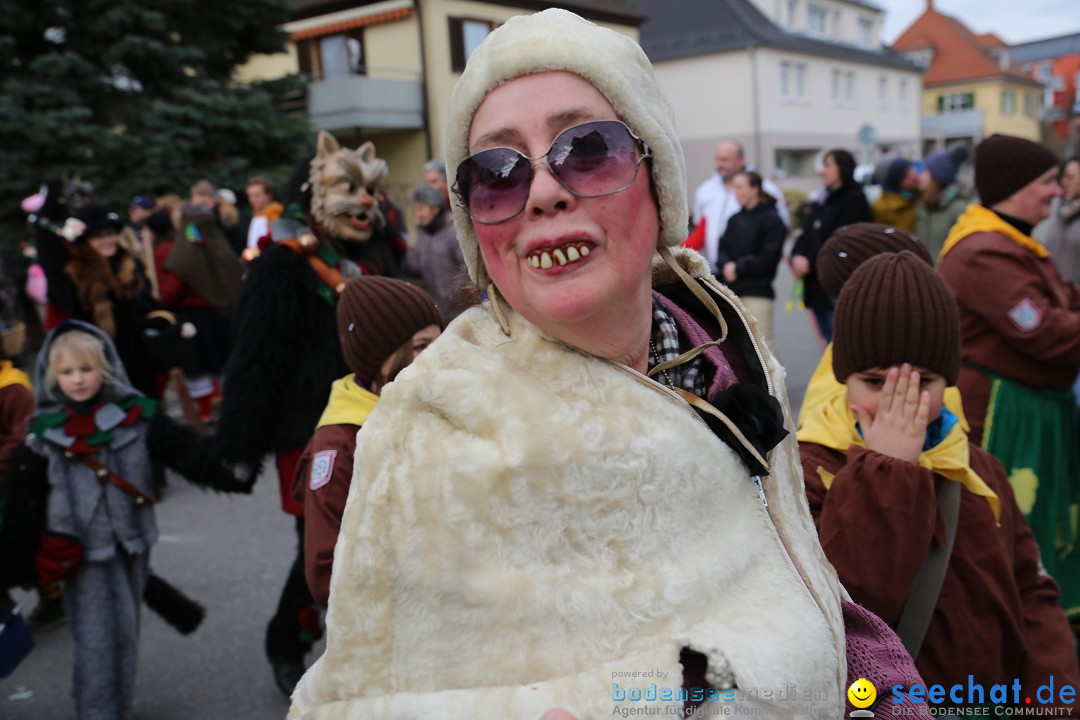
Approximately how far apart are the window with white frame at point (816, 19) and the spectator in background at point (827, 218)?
37029mm

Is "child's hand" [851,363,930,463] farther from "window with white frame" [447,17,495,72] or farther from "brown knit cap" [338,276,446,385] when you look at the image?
"window with white frame" [447,17,495,72]

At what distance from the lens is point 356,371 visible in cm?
316

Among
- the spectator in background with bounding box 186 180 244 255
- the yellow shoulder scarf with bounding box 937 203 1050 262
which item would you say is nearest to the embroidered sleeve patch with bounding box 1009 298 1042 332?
the yellow shoulder scarf with bounding box 937 203 1050 262

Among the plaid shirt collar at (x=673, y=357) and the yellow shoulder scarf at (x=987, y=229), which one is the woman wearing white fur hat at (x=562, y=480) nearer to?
the plaid shirt collar at (x=673, y=357)

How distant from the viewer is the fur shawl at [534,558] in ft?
4.09

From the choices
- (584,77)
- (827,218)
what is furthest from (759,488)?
(827,218)

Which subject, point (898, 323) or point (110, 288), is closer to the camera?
point (898, 323)

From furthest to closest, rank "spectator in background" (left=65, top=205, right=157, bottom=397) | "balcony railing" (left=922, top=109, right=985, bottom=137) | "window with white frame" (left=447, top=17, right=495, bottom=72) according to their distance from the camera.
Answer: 1. "balcony railing" (left=922, top=109, right=985, bottom=137)
2. "window with white frame" (left=447, top=17, right=495, bottom=72)
3. "spectator in background" (left=65, top=205, right=157, bottom=397)

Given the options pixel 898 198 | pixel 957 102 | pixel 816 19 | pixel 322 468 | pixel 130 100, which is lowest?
pixel 322 468

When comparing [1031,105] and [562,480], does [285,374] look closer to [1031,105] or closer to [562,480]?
[562,480]

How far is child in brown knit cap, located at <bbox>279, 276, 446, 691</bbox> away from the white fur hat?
1.54m

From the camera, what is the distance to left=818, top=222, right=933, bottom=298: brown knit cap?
11.3 feet

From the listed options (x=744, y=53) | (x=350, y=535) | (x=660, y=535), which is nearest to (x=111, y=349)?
(x=350, y=535)

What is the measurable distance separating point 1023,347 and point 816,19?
42.2 meters
